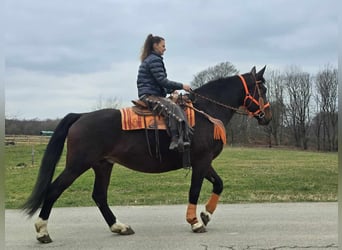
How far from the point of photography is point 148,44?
261 inches

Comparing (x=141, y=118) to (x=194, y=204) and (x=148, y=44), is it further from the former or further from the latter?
(x=194, y=204)

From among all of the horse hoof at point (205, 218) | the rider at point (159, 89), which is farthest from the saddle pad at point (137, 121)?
the horse hoof at point (205, 218)

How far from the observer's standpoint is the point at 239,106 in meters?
7.12

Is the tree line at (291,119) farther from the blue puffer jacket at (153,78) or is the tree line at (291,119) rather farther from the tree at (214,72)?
the blue puffer jacket at (153,78)

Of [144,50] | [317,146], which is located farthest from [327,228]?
[317,146]

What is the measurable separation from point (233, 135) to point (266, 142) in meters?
9.26

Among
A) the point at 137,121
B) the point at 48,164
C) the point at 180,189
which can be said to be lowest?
the point at 180,189

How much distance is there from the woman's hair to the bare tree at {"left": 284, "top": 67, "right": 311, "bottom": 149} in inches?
2257

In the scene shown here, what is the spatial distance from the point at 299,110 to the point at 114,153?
195ft

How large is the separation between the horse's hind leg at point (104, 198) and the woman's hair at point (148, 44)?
6.07 ft

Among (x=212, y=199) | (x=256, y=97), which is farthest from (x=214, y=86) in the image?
(x=212, y=199)

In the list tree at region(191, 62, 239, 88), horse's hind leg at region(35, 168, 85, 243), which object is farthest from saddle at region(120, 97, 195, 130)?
tree at region(191, 62, 239, 88)

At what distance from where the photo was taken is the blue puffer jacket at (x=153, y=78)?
6.36 m

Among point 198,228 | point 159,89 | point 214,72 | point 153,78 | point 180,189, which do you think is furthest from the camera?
point 214,72
